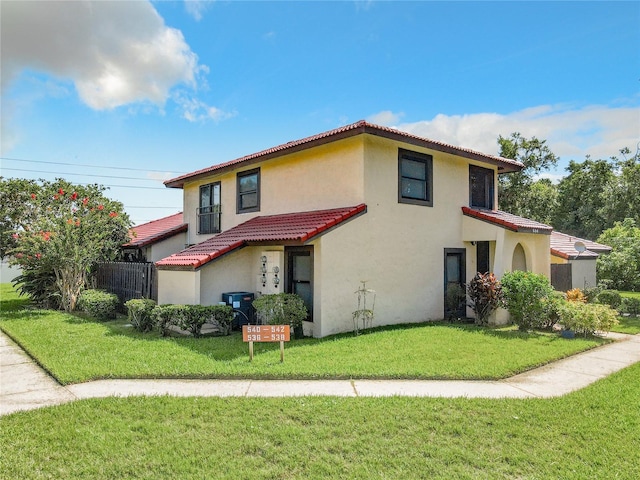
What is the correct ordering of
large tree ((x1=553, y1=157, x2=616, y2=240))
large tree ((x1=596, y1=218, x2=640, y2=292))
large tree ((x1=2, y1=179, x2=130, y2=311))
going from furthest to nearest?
large tree ((x1=553, y1=157, x2=616, y2=240)) → large tree ((x1=596, y1=218, x2=640, y2=292)) → large tree ((x1=2, y1=179, x2=130, y2=311))

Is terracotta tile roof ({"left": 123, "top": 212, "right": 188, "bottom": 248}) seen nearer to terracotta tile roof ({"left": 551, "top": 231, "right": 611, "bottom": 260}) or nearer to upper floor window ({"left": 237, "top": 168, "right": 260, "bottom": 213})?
upper floor window ({"left": 237, "top": 168, "right": 260, "bottom": 213})

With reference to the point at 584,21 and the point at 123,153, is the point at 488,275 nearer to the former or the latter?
the point at 584,21

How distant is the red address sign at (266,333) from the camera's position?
7.34 meters

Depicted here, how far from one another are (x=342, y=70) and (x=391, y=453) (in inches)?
481

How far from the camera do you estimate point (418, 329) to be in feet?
35.2

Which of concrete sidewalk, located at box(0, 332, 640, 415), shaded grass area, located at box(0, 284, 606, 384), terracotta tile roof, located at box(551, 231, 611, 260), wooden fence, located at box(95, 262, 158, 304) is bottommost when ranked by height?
concrete sidewalk, located at box(0, 332, 640, 415)

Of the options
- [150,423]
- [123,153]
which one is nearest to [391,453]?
[150,423]

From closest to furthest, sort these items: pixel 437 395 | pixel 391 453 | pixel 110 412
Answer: pixel 391 453 < pixel 110 412 < pixel 437 395

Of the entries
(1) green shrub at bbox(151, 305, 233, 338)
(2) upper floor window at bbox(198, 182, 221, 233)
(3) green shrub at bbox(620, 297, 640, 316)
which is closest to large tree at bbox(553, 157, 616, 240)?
(3) green shrub at bbox(620, 297, 640, 316)

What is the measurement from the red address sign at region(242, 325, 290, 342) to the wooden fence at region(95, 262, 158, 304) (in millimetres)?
6472

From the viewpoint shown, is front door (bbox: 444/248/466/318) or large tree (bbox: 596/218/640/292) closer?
front door (bbox: 444/248/466/318)

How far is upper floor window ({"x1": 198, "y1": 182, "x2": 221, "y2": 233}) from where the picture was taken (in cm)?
1615

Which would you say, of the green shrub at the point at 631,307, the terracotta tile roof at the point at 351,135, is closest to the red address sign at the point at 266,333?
the terracotta tile roof at the point at 351,135

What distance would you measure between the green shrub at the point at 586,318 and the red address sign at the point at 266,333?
7.55 metres
